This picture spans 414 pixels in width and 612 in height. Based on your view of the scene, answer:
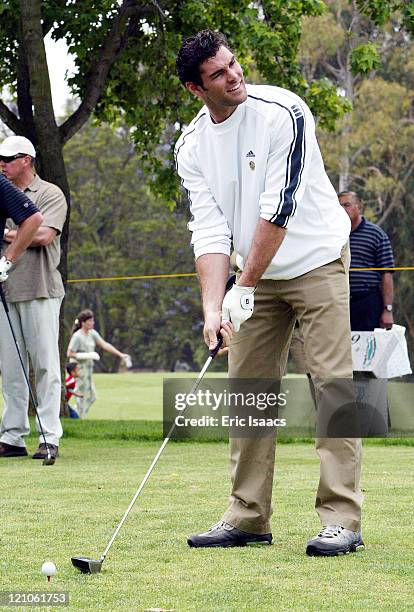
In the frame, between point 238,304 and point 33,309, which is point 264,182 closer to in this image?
point 238,304

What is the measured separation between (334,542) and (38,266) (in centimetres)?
449

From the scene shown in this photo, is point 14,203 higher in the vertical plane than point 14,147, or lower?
lower

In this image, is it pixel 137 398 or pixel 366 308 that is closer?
pixel 366 308

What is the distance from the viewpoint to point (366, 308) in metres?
11.6

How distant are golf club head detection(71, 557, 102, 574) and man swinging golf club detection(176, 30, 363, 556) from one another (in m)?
0.71

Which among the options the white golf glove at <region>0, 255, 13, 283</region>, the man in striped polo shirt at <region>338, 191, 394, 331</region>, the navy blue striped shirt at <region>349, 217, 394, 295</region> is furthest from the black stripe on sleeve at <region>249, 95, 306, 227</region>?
the navy blue striped shirt at <region>349, 217, 394, 295</region>

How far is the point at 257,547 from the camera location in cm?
505

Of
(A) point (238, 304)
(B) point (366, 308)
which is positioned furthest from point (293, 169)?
(B) point (366, 308)

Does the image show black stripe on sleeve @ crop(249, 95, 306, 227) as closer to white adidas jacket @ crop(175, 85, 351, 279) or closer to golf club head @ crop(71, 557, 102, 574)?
white adidas jacket @ crop(175, 85, 351, 279)

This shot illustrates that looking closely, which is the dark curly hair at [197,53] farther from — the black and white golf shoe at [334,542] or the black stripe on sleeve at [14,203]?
the black stripe on sleeve at [14,203]

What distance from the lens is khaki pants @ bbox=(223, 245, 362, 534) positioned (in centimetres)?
497

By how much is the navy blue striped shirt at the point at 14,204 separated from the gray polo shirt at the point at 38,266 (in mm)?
521

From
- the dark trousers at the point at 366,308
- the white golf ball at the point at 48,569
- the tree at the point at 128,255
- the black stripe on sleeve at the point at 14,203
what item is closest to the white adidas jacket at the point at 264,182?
the white golf ball at the point at 48,569

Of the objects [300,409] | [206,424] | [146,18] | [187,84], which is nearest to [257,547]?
[187,84]
